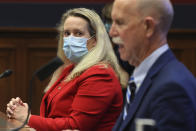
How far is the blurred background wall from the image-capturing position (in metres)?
4.49

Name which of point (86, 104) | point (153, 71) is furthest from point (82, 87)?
point (153, 71)

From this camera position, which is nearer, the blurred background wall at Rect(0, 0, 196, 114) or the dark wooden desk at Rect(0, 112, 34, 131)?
the dark wooden desk at Rect(0, 112, 34, 131)

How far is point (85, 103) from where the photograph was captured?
2170 millimetres

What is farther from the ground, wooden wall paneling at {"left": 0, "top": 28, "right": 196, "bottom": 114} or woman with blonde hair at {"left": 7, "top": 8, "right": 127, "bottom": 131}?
woman with blonde hair at {"left": 7, "top": 8, "right": 127, "bottom": 131}

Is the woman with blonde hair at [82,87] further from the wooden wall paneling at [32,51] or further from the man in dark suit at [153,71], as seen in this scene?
the wooden wall paneling at [32,51]

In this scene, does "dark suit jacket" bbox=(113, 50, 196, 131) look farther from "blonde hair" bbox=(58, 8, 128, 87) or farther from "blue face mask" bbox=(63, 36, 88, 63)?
"blue face mask" bbox=(63, 36, 88, 63)

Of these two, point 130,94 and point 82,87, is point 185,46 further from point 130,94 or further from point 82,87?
point 130,94

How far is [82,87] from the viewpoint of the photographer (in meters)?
A: 2.25

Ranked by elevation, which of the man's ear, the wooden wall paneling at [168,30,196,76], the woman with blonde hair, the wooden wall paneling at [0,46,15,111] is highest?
the man's ear

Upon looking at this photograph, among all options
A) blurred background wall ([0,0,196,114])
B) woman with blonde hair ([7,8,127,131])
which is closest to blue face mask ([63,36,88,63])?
woman with blonde hair ([7,8,127,131])

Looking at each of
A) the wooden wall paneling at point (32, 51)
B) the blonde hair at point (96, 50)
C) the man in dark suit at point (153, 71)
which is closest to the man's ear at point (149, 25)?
the man in dark suit at point (153, 71)

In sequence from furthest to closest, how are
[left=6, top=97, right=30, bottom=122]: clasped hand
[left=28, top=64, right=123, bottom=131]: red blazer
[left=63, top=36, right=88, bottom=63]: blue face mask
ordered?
1. [left=63, top=36, right=88, bottom=63]: blue face mask
2. [left=6, top=97, right=30, bottom=122]: clasped hand
3. [left=28, top=64, right=123, bottom=131]: red blazer

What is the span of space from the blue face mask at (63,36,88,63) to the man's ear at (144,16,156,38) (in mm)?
997

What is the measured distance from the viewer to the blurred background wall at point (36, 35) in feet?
14.7
